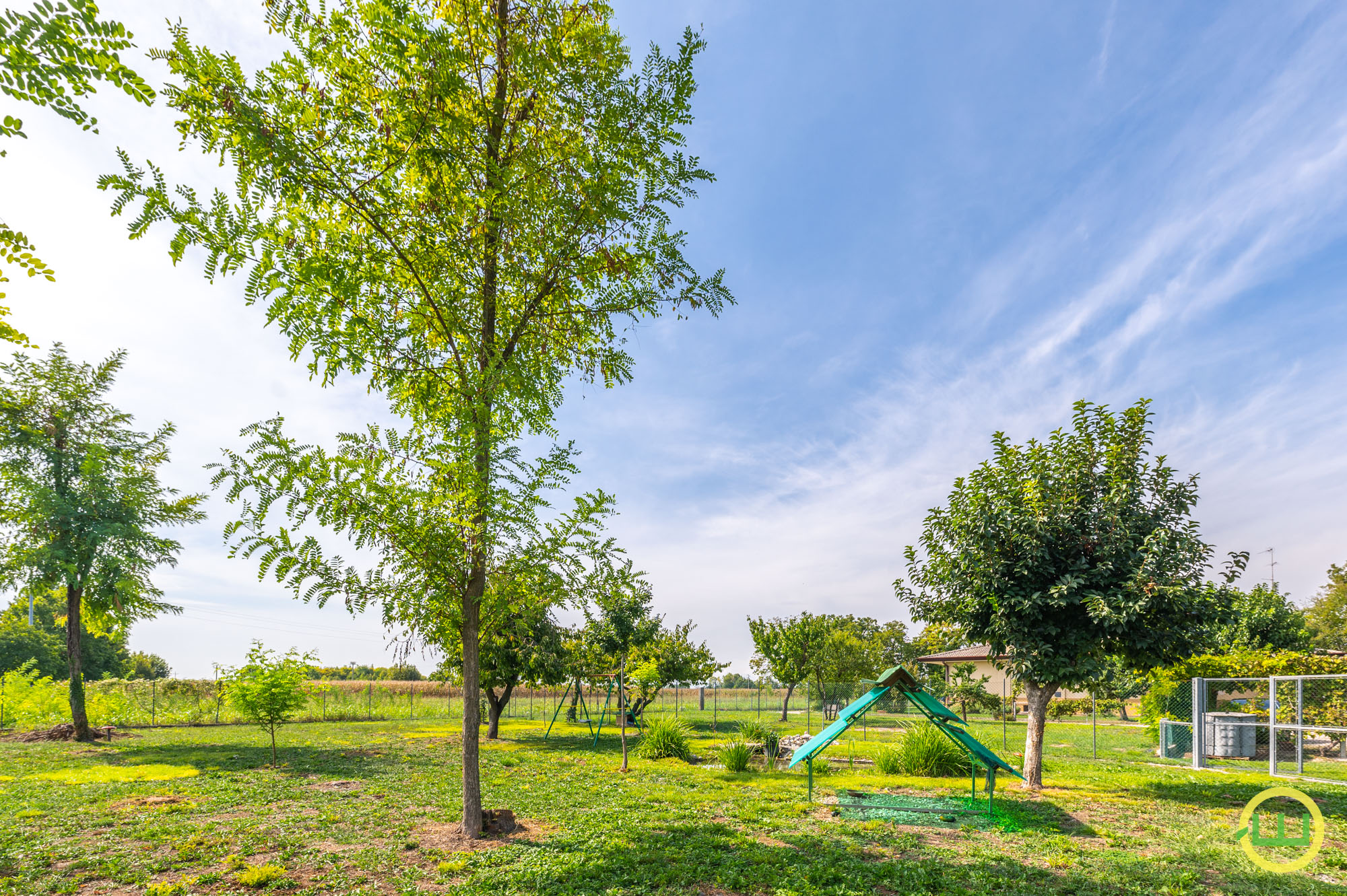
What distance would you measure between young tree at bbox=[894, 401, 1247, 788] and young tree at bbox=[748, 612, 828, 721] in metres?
18.8

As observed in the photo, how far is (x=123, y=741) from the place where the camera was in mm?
19750

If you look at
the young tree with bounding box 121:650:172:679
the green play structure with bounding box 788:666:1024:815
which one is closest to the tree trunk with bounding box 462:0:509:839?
the green play structure with bounding box 788:666:1024:815

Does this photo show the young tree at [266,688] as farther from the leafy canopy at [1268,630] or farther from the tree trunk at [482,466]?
the leafy canopy at [1268,630]

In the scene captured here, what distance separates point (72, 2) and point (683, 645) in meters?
20.9

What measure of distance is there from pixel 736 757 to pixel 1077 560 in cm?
791

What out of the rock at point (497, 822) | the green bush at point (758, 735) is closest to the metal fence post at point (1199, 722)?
the green bush at point (758, 735)

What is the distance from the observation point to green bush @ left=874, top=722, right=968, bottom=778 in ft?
45.4

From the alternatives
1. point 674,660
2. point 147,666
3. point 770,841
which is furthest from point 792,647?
point 147,666

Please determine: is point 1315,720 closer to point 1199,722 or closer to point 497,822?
point 1199,722

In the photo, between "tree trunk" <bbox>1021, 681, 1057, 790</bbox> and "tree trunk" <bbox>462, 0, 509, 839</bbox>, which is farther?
"tree trunk" <bbox>1021, 681, 1057, 790</bbox>

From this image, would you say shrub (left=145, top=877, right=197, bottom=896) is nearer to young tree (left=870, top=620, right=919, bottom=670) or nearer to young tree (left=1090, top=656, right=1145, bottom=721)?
young tree (left=1090, top=656, right=1145, bottom=721)

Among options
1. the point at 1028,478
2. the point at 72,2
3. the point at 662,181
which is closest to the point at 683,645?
the point at 1028,478

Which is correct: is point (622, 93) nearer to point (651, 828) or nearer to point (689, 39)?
point (689, 39)

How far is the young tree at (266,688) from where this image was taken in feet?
46.7
